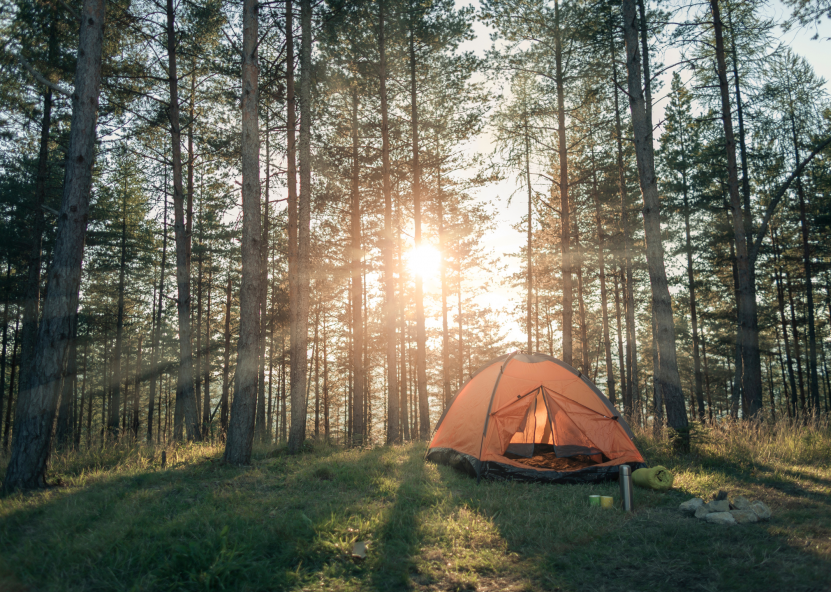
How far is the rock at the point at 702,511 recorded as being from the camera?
4704 mm

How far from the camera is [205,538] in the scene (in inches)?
146

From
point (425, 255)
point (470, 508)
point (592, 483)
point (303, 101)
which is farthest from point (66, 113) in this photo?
point (592, 483)

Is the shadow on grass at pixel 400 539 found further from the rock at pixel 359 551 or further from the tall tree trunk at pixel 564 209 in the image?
the tall tree trunk at pixel 564 209

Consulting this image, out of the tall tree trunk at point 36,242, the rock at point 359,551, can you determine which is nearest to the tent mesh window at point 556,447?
the rock at point 359,551

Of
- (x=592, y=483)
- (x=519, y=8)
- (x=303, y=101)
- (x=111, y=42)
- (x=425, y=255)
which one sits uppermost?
(x=519, y=8)

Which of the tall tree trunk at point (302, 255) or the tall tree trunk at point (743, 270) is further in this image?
the tall tree trunk at point (743, 270)

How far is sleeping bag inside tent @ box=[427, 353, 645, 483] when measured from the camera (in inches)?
265

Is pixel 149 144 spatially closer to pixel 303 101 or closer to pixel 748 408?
pixel 303 101

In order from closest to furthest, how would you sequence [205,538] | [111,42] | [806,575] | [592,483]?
[806,575]
[205,538]
[592,483]
[111,42]

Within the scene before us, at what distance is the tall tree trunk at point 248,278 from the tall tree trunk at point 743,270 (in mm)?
10854

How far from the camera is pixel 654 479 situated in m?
5.79

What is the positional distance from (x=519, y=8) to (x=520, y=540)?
13122mm

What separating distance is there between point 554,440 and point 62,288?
7798 millimetres

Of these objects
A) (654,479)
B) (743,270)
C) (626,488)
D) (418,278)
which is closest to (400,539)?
(626,488)
